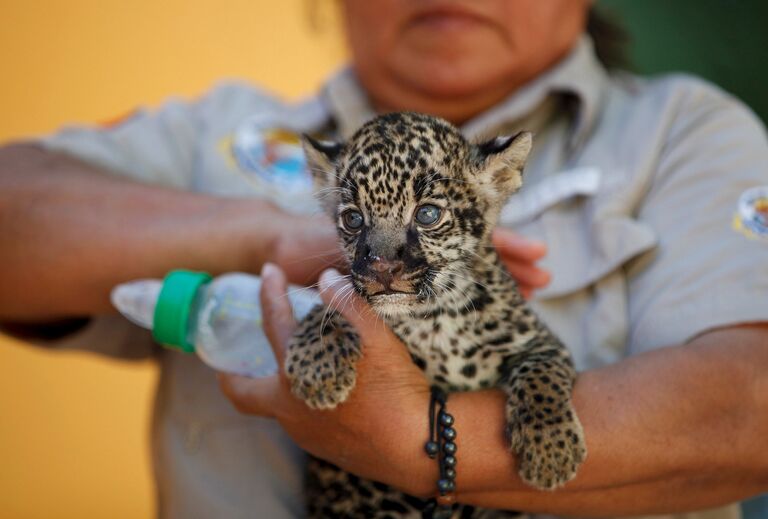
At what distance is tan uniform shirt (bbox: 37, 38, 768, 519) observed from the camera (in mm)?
2129

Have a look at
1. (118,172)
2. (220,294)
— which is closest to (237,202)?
(220,294)

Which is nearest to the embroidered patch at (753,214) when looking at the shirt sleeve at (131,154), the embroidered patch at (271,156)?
the embroidered patch at (271,156)

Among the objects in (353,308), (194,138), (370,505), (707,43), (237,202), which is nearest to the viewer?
(353,308)

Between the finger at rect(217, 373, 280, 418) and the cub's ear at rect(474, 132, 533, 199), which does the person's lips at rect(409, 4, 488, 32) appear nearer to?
the cub's ear at rect(474, 132, 533, 199)

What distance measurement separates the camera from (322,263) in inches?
83.0

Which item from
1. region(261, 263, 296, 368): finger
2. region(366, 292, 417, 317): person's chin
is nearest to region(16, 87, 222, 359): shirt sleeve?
region(261, 263, 296, 368): finger

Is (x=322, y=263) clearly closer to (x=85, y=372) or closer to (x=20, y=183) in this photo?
(x=20, y=183)

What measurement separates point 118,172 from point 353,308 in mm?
1434

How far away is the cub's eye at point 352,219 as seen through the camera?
1786mm

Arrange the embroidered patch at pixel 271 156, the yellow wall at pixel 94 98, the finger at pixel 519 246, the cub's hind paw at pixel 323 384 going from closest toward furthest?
the cub's hind paw at pixel 323 384 < the finger at pixel 519 246 < the embroidered patch at pixel 271 156 < the yellow wall at pixel 94 98

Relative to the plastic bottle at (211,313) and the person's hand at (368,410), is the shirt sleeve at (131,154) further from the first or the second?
the person's hand at (368,410)

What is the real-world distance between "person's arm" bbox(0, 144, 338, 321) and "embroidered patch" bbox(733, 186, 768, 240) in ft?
4.08

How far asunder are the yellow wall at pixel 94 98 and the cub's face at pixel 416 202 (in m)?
3.15

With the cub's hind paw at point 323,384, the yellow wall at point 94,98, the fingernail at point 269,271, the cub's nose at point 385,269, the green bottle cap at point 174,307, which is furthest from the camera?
the yellow wall at point 94,98
